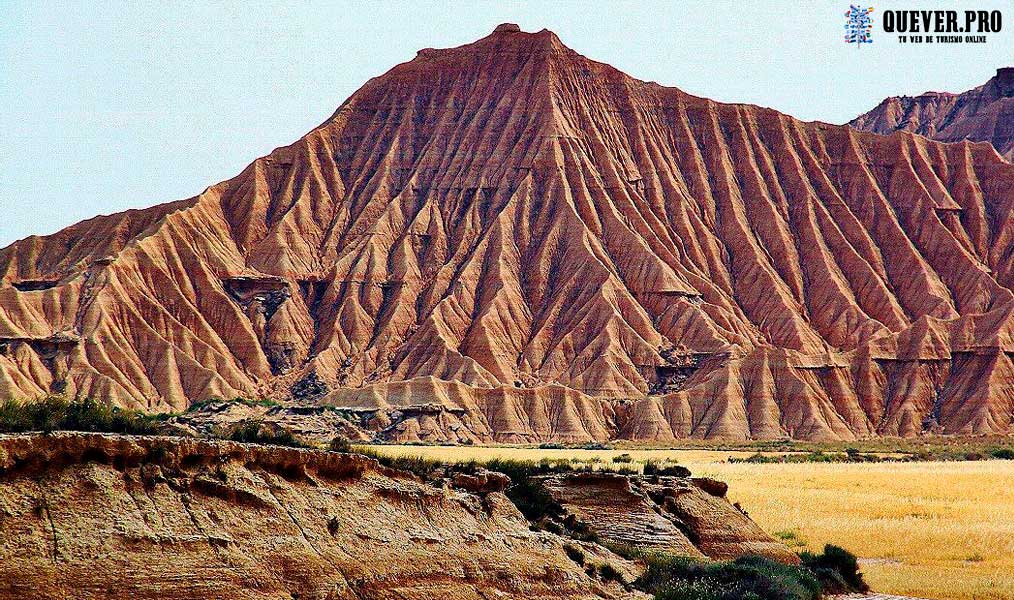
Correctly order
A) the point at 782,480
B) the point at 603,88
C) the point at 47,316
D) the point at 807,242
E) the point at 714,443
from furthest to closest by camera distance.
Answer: the point at 603,88 < the point at 807,242 < the point at 47,316 < the point at 714,443 < the point at 782,480

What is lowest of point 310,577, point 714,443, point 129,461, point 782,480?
point 714,443

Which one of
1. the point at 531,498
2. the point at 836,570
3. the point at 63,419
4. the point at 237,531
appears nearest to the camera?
the point at 237,531

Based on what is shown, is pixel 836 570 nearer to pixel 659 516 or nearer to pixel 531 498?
pixel 659 516

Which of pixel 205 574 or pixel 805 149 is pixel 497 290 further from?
pixel 205 574

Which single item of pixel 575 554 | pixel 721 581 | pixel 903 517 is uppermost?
pixel 575 554

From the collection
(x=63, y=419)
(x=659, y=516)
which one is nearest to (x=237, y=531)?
(x=63, y=419)

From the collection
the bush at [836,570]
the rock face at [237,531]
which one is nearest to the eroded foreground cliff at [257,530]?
the rock face at [237,531]

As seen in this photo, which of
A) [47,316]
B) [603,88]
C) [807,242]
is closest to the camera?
[47,316]

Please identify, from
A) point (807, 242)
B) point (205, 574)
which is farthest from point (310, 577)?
point (807, 242)
